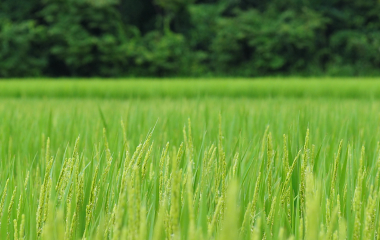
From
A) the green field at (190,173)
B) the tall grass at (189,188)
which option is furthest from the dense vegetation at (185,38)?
the tall grass at (189,188)

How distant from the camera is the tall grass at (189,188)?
0.39 meters

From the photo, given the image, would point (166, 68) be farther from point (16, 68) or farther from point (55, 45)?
point (16, 68)

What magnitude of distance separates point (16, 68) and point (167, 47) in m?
3.85

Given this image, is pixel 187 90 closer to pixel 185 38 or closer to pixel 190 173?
pixel 190 173

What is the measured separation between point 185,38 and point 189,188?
40.1 feet

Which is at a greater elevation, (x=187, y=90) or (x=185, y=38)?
(x=185, y=38)

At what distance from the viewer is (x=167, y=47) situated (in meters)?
11.1

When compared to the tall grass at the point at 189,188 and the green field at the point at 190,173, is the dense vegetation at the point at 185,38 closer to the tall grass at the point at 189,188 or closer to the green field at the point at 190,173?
the green field at the point at 190,173

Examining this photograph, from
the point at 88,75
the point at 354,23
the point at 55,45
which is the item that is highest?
the point at 354,23

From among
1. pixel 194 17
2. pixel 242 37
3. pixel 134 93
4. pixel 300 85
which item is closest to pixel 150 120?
pixel 134 93

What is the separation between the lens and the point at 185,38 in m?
12.3

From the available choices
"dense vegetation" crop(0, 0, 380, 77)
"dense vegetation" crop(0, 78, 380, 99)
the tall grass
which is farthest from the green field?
"dense vegetation" crop(0, 0, 380, 77)

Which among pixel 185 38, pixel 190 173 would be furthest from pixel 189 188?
pixel 185 38

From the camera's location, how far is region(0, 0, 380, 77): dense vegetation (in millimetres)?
10336
